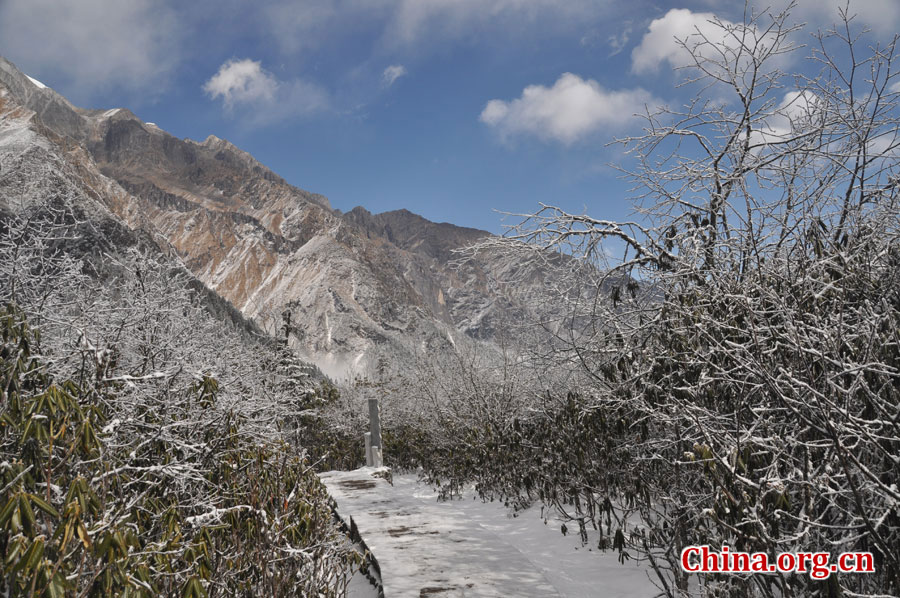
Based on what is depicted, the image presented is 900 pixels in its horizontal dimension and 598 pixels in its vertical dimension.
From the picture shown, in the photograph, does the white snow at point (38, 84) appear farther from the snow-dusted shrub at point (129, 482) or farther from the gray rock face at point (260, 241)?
the snow-dusted shrub at point (129, 482)

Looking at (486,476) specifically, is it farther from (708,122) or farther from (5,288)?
(5,288)

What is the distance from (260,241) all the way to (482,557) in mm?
117351

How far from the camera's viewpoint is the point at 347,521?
620 centimetres

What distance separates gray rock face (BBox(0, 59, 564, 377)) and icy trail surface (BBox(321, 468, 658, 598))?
30649 mm

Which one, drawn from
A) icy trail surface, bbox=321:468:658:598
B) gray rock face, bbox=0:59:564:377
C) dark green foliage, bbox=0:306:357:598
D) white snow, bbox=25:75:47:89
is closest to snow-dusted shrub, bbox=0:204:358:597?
dark green foliage, bbox=0:306:357:598

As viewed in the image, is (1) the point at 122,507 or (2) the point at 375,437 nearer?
(1) the point at 122,507

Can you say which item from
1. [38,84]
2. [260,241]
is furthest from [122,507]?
[38,84]

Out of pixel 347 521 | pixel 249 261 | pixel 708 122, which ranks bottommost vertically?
pixel 347 521

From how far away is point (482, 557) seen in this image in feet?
14.9

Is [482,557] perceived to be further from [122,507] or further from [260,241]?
[260,241]

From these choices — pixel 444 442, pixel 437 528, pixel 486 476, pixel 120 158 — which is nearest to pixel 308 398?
pixel 444 442

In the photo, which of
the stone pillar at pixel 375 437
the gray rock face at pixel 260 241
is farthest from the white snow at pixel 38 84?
the stone pillar at pixel 375 437

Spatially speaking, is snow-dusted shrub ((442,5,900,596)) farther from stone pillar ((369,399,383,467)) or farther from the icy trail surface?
stone pillar ((369,399,383,467))

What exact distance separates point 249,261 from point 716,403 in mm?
113276
